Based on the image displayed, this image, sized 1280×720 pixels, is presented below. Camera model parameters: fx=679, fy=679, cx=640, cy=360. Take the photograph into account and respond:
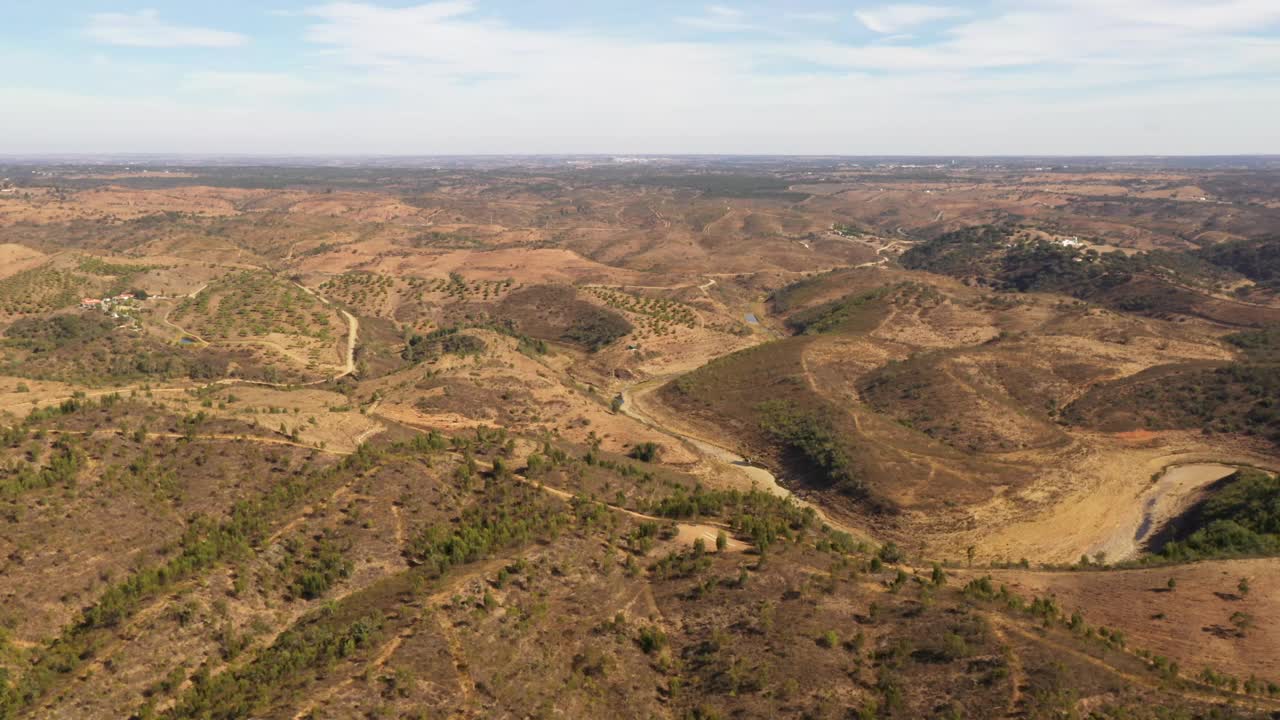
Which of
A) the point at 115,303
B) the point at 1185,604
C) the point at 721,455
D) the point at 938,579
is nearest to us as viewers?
the point at 1185,604

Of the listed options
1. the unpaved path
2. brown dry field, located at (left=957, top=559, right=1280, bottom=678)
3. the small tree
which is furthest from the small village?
brown dry field, located at (left=957, top=559, right=1280, bottom=678)

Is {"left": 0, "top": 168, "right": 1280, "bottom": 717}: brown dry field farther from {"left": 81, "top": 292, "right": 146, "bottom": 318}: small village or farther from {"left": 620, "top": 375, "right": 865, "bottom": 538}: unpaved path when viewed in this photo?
{"left": 81, "top": 292, "right": 146, "bottom": 318}: small village

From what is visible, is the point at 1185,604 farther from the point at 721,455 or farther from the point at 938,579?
the point at 721,455

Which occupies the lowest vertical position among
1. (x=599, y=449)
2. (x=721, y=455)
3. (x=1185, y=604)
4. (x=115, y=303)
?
(x=721, y=455)

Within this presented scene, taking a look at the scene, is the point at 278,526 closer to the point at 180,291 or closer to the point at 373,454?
the point at 373,454

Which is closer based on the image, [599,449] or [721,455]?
[599,449]

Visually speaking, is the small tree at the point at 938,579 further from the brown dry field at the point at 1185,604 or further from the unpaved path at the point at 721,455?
the unpaved path at the point at 721,455

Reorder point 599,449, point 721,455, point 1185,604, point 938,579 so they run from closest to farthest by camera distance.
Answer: point 1185,604
point 938,579
point 599,449
point 721,455

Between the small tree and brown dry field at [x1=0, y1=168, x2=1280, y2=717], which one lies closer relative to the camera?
brown dry field at [x1=0, y1=168, x2=1280, y2=717]

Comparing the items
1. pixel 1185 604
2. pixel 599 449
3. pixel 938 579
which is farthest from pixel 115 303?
pixel 1185 604

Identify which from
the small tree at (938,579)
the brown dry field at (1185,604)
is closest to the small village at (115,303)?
the small tree at (938,579)

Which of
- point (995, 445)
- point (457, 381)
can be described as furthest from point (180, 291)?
point (995, 445)

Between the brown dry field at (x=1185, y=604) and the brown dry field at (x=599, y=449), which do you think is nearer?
the brown dry field at (x=1185, y=604)
